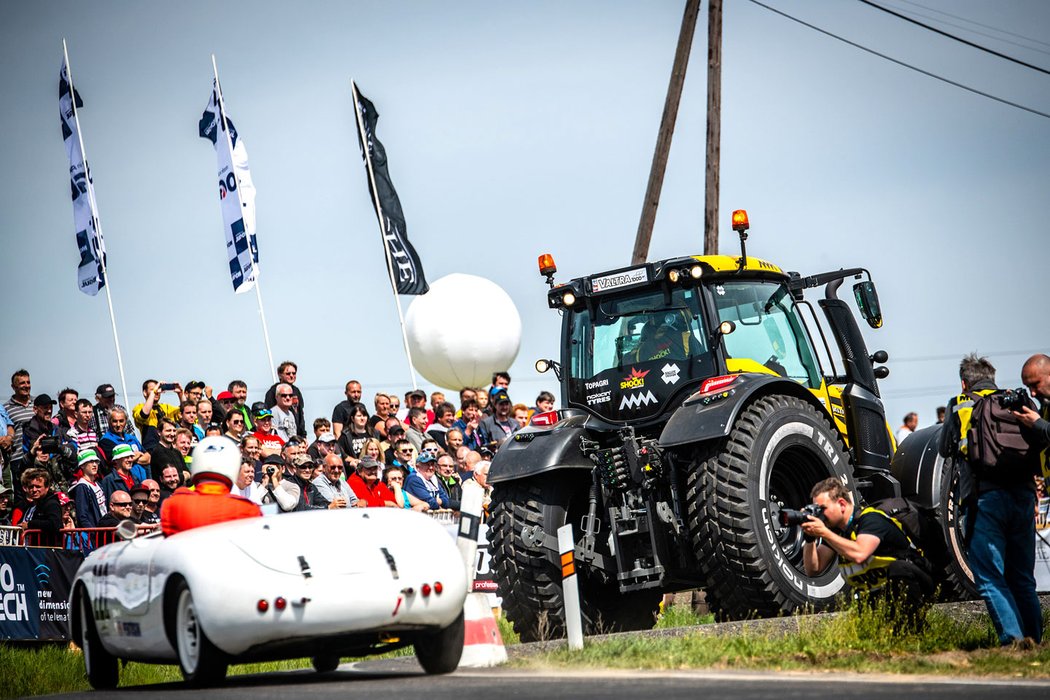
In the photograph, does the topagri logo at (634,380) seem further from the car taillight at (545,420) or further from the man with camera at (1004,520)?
the man with camera at (1004,520)

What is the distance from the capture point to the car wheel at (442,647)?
912 centimetres

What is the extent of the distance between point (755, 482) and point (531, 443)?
6.30ft

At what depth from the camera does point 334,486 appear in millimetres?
16469

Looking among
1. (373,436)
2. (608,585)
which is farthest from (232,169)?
(608,585)

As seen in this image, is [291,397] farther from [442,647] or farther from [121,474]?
[442,647]

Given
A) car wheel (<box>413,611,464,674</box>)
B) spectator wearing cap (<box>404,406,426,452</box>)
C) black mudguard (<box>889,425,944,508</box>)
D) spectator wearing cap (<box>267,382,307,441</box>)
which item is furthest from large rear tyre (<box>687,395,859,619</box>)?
spectator wearing cap (<box>404,406,426,452</box>)

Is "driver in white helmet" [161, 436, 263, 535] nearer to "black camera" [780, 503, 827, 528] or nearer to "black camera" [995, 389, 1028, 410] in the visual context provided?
"black camera" [780, 503, 827, 528]

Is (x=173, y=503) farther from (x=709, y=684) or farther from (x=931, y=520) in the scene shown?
(x=931, y=520)

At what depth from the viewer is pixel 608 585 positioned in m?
13.1

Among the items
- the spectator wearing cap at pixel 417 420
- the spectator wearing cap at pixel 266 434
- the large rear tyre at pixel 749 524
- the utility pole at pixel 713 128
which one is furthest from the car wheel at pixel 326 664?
the utility pole at pixel 713 128

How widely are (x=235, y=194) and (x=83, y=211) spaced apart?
252cm

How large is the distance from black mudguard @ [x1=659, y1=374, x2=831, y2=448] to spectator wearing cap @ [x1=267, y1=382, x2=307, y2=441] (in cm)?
758

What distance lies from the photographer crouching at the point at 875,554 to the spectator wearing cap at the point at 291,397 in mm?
9484

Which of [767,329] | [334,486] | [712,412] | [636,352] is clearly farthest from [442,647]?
[334,486]
